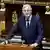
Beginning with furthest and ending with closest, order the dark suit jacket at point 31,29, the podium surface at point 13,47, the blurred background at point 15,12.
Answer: the blurred background at point 15,12 → the dark suit jacket at point 31,29 → the podium surface at point 13,47

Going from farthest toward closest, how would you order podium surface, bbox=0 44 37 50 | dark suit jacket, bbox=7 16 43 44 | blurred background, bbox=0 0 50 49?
blurred background, bbox=0 0 50 49 < dark suit jacket, bbox=7 16 43 44 < podium surface, bbox=0 44 37 50

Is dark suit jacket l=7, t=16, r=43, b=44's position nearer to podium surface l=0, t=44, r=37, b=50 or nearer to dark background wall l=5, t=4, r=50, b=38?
podium surface l=0, t=44, r=37, b=50

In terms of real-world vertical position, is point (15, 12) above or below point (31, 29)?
above

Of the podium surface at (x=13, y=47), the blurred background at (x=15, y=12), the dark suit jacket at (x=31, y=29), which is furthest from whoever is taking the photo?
the blurred background at (x=15, y=12)

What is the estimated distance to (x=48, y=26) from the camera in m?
2.15

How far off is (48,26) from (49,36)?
139 millimetres

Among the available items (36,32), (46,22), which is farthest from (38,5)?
(36,32)

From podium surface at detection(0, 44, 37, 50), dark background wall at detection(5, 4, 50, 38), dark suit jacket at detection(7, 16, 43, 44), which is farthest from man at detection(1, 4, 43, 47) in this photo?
dark background wall at detection(5, 4, 50, 38)

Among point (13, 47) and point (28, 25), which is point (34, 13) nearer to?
point (28, 25)

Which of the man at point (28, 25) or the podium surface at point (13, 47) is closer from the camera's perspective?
the podium surface at point (13, 47)

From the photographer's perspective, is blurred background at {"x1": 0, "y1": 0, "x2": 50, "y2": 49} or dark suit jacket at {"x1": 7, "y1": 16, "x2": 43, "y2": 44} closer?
dark suit jacket at {"x1": 7, "y1": 16, "x2": 43, "y2": 44}

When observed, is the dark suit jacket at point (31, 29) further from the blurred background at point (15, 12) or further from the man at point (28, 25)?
the blurred background at point (15, 12)

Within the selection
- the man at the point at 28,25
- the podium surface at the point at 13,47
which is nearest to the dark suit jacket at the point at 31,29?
the man at the point at 28,25

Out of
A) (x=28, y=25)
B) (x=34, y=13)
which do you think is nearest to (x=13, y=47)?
(x=28, y=25)
